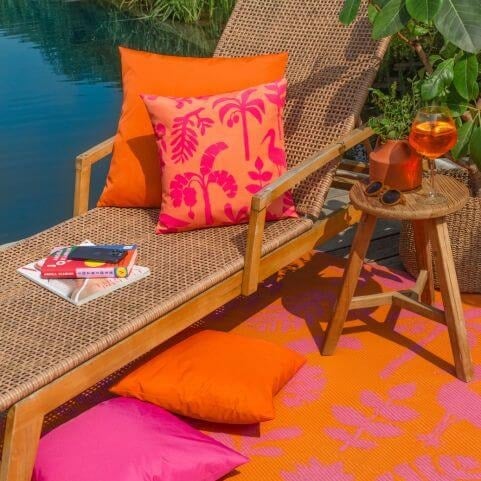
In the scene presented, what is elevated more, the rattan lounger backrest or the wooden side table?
the rattan lounger backrest

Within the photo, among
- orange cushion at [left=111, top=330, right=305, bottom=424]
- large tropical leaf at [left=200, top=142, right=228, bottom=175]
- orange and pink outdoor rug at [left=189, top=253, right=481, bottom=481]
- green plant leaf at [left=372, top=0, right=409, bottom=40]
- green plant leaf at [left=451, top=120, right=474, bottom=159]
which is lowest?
orange and pink outdoor rug at [left=189, top=253, right=481, bottom=481]

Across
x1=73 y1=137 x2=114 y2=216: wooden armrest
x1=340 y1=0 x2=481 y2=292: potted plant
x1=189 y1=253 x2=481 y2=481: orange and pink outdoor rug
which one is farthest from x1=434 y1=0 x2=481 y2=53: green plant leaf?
x1=73 y1=137 x2=114 y2=216: wooden armrest

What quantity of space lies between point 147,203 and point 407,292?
95cm

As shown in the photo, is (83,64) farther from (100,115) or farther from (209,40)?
(100,115)

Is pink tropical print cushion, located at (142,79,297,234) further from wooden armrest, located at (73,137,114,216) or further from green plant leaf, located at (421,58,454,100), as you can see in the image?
green plant leaf, located at (421,58,454,100)

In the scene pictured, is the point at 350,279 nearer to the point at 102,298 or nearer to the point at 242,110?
the point at 242,110

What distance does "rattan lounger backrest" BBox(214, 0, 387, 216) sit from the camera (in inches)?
104

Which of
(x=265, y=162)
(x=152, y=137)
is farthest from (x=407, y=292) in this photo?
(x=152, y=137)

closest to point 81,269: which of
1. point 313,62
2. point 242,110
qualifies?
point 242,110

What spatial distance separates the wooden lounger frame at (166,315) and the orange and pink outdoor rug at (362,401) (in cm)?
31

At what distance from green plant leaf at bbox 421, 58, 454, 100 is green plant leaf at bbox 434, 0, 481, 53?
0.22 m

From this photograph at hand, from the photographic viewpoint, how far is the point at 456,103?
2.40 m

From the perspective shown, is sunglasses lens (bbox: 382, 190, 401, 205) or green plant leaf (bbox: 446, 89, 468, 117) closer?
sunglasses lens (bbox: 382, 190, 401, 205)

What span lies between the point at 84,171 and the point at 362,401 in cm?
123
